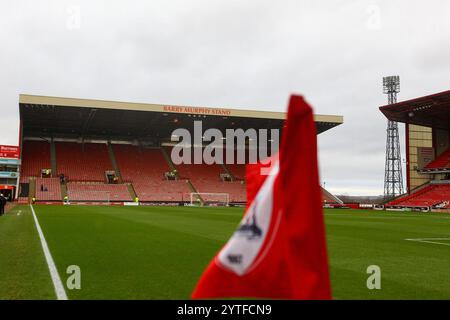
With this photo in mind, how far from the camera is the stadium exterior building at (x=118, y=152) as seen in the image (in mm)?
45562

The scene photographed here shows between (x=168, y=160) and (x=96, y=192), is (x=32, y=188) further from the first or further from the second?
(x=168, y=160)

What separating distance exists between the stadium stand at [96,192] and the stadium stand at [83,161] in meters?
1.53

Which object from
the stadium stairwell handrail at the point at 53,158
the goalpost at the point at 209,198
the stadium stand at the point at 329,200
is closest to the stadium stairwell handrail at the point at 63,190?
the stadium stairwell handrail at the point at 53,158

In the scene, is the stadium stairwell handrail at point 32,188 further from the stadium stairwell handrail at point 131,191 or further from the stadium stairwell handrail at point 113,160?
the stadium stairwell handrail at point 131,191

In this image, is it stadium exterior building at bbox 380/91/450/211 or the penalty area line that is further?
stadium exterior building at bbox 380/91/450/211

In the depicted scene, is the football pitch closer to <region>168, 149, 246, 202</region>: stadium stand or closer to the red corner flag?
the red corner flag

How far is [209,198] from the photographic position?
53.3 m

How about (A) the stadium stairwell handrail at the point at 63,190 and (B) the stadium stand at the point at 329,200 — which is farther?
(B) the stadium stand at the point at 329,200

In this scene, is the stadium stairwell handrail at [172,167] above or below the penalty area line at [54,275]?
above

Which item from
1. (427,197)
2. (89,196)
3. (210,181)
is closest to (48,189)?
(89,196)

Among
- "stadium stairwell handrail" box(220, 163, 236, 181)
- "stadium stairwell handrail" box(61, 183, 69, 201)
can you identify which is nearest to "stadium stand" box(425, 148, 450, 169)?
"stadium stairwell handrail" box(220, 163, 236, 181)

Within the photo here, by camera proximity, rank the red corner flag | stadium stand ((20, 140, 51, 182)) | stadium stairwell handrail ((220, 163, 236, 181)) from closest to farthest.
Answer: the red corner flag
stadium stand ((20, 140, 51, 182))
stadium stairwell handrail ((220, 163, 236, 181))

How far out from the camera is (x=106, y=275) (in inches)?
273

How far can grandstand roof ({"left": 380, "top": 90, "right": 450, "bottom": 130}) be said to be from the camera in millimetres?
42406
